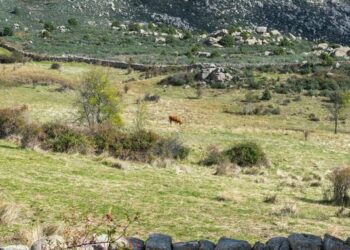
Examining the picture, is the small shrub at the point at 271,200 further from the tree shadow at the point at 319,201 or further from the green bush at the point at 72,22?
the green bush at the point at 72,22

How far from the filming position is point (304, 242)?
10633 mm

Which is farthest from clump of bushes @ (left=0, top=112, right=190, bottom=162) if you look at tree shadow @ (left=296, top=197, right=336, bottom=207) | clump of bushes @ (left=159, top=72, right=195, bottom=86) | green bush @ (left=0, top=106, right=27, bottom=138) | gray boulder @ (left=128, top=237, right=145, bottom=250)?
clump of bushes @ (left=159, top=72, right=195, bottom=86)

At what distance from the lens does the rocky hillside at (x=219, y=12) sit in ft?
344

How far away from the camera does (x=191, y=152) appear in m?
31.0

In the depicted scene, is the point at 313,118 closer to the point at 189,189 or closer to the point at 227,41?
the point at 189,189

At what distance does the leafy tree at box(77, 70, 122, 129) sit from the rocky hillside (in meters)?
67.5

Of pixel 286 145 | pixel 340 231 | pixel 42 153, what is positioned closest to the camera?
pixel 340 231

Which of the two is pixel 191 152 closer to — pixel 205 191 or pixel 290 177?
pixel 290 177

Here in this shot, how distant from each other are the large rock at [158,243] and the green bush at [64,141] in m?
14.0

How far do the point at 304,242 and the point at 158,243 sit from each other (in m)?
2.73

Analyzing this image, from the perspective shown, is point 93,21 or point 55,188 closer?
point 55,188

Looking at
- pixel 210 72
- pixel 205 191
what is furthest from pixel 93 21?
pixel 205 191

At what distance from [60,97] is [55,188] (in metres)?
33.9

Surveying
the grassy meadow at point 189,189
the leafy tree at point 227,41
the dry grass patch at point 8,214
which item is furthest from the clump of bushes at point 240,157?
the leafy tree at point 227,41
